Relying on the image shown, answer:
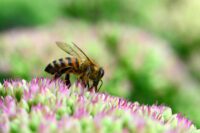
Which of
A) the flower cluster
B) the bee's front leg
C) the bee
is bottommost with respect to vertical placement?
the flower cluster

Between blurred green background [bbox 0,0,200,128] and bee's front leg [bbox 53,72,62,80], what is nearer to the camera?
bee's front leg [bbox 53,72,62,80]

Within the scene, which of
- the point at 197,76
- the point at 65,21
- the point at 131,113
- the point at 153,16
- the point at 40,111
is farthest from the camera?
the point at 153,16

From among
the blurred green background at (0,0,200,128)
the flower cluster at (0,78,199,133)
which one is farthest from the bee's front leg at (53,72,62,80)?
the blurred green background at (0,0,200,128)

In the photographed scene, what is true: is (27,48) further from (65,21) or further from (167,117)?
(167,117)

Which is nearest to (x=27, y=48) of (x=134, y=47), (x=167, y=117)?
(x=134, y=47)

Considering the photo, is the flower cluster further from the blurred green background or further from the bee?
the blurred green background

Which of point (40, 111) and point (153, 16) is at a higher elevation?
point (153, 16)

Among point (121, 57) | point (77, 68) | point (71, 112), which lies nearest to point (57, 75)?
point (77, 68)

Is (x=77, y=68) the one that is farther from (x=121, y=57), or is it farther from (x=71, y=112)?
(x=121, y=57)
